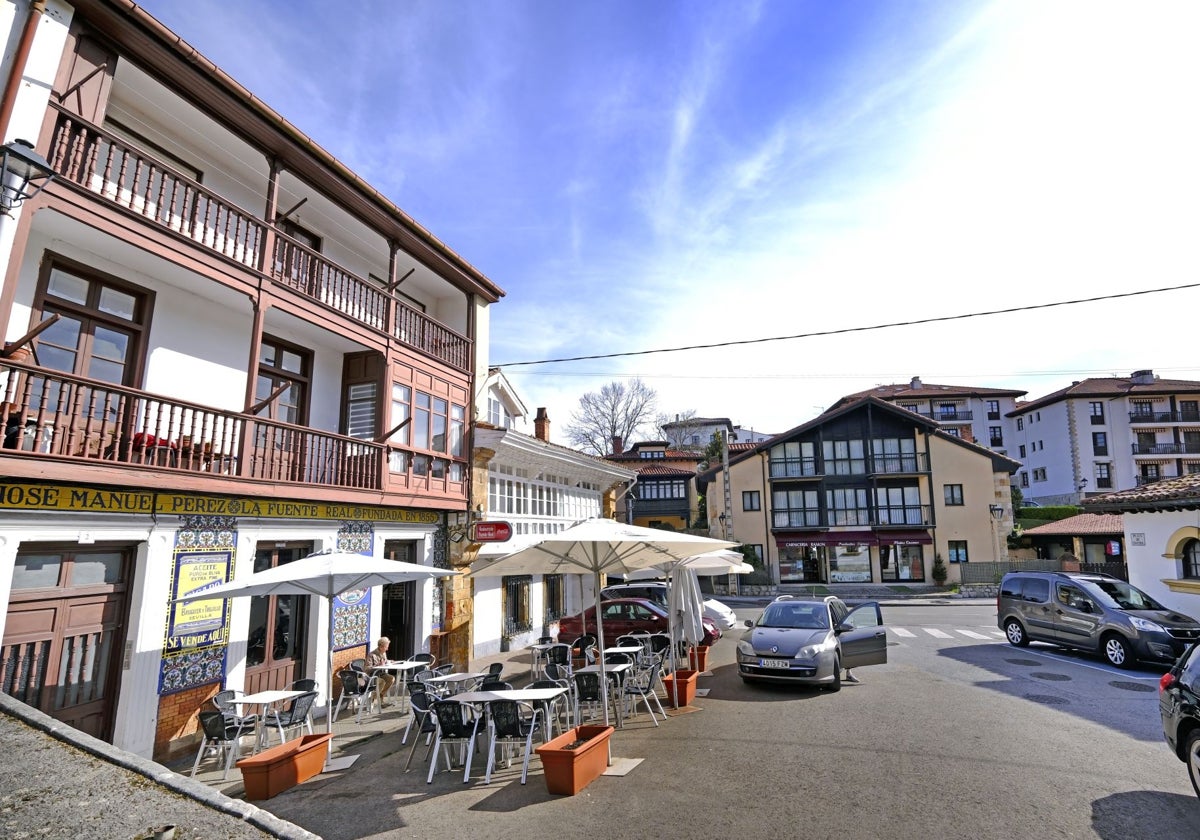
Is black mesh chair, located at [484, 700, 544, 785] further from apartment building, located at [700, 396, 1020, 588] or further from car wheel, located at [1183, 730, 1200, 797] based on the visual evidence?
apartment building, located at [700, 396, 1020, 588]

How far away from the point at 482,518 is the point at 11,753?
11.6 m

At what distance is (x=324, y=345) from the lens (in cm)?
1283

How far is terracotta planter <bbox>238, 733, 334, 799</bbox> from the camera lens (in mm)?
6543

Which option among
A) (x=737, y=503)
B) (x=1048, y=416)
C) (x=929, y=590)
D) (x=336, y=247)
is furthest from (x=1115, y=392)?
(x=336, y=247)

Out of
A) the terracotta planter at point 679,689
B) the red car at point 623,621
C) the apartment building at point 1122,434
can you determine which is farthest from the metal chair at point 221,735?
the apartment building at point 1122,434

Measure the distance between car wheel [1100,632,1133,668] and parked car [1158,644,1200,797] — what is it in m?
8.54

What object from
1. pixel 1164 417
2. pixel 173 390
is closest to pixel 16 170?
pixel 173 390

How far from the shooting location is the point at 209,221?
10250 mm

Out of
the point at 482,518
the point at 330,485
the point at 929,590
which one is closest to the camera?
the point at 330,485

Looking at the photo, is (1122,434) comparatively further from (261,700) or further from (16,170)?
(16,170)

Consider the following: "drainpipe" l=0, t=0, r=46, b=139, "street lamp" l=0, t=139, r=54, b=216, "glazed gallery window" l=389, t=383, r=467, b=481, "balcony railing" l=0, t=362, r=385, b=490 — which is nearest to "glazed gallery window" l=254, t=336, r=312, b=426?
"balcony railing" l=0, t=362, r=385, b=490

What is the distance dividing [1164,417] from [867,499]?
3382cm

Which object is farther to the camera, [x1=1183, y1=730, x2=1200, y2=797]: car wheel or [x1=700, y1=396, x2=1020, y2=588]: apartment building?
[x1=700, y1=396, x2=1020, y2=588]: apartment building

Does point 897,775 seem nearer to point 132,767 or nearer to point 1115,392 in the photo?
point 132,767
